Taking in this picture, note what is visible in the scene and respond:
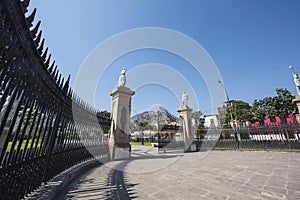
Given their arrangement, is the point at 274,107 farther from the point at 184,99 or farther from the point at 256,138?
the point at 184,99

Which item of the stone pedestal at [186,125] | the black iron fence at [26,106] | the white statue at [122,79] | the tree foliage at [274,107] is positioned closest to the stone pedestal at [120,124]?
the white statue at [122,79]

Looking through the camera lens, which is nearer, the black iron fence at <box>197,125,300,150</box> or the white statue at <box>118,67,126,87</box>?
the white statue at <box>118,67,126,87</box>

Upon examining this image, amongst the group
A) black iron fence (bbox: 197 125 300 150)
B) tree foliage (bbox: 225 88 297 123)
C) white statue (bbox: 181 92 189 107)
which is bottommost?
black iron fence (bbox: 197 125 300 150)

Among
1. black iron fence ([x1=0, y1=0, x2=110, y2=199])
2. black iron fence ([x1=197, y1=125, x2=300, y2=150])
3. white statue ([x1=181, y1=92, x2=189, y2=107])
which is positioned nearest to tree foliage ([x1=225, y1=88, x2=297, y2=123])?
black iron fence ([x1=197, y1=125, x2=300, y2=150])

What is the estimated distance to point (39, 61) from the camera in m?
2.32

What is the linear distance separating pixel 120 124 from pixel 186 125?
20.5ft

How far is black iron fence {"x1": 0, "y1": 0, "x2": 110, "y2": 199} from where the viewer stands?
5.12 feet

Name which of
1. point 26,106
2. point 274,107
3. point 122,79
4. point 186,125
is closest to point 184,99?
point 186,125

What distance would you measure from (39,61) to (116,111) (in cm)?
542

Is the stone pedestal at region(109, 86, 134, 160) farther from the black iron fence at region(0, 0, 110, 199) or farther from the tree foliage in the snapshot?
the tree foliage

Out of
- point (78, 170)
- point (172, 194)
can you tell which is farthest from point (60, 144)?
point (172, 194)

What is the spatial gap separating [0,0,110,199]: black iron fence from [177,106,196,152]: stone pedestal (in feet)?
29.2

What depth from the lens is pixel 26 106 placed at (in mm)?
2064

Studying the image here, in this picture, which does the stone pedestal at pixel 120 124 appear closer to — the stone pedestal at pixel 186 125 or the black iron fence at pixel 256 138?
the stone pedestal at pixel 186 125
